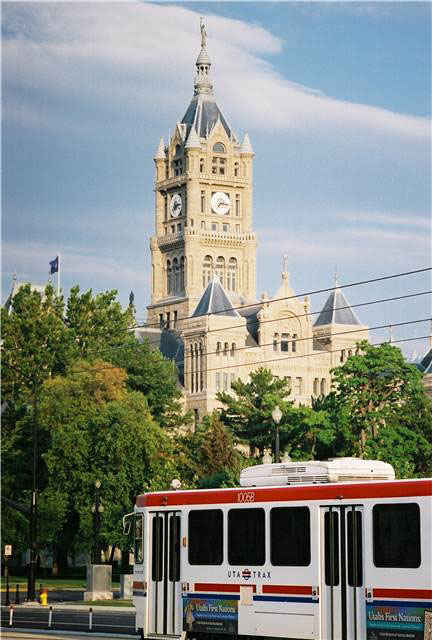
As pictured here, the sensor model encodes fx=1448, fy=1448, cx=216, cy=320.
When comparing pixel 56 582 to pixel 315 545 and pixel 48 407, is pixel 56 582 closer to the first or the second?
pixel 48 407

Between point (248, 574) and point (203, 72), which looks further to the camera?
point (203, 72)

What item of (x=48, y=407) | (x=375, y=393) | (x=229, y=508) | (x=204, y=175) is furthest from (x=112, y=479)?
(x=204, y=175)

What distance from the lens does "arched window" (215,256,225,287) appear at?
170 m

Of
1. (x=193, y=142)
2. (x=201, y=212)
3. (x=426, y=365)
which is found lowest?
(x=426, y=365)

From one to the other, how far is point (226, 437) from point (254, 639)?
2666 inches

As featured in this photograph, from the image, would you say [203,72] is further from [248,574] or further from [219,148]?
[248,574]

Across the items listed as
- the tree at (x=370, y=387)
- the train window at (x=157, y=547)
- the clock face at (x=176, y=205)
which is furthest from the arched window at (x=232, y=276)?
the train window at (x=157, y=547)

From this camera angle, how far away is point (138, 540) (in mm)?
31438

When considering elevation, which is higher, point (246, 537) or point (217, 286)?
point (217, 286)

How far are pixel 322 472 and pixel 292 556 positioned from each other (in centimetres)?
168

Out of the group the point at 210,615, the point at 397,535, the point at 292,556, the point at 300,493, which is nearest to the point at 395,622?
the point at 397,535

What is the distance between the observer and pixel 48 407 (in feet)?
299

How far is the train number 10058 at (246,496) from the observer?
28.3m

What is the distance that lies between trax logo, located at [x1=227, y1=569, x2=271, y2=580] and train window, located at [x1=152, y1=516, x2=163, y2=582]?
7.76 feet
